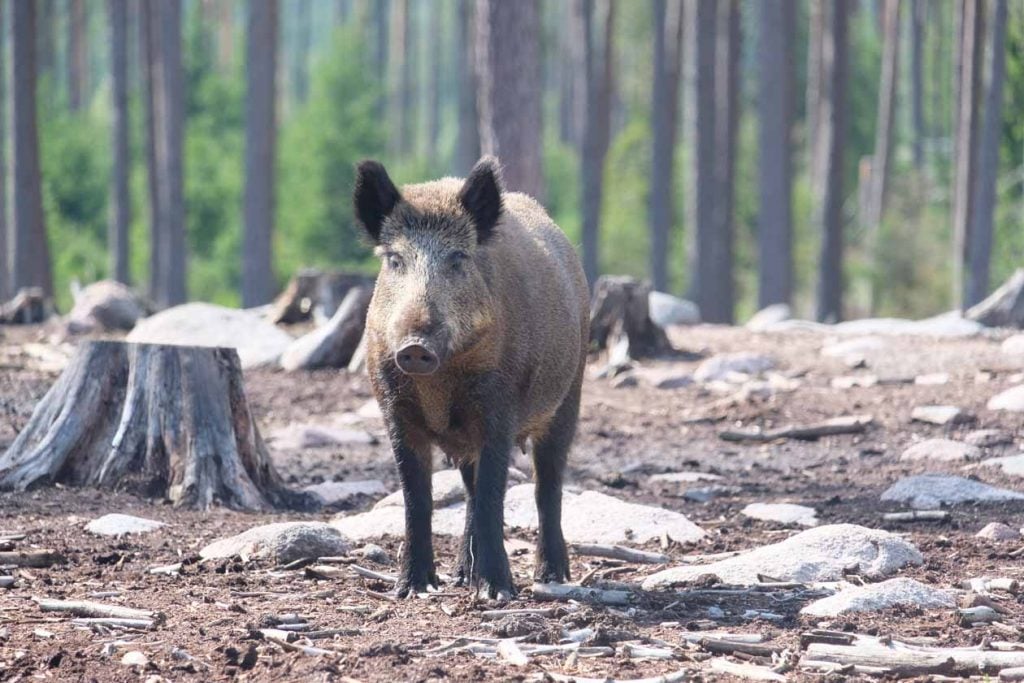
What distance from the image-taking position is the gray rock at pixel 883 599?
237 inches

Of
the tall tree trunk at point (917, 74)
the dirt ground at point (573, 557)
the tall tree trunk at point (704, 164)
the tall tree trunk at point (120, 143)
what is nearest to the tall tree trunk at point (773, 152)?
the tall tree trunk at point (704, 164)

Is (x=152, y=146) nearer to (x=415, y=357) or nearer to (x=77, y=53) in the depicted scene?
(x=77, y=53)

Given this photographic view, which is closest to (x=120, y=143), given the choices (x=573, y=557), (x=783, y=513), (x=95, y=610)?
(x=783, y=513)

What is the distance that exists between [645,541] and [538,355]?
1.53 m

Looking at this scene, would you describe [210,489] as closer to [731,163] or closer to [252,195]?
[252,195]

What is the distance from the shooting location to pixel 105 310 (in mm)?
16688

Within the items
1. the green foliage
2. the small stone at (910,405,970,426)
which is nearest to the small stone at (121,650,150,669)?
the small stone at (910,405,970,426)

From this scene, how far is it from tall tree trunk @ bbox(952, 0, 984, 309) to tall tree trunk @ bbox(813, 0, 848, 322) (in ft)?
6.54

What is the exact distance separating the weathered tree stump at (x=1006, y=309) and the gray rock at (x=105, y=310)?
9.35m

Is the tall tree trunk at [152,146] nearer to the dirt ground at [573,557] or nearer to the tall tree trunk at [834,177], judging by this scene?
the tall tree trunk at [834,177]

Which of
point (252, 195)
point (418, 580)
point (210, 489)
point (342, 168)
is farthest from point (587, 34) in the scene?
point (418, 580)

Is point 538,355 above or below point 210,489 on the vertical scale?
above

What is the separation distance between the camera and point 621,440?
11656 millimetres

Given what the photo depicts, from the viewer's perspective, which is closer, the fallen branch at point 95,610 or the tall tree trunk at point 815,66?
the fallen branch at point 95,610
